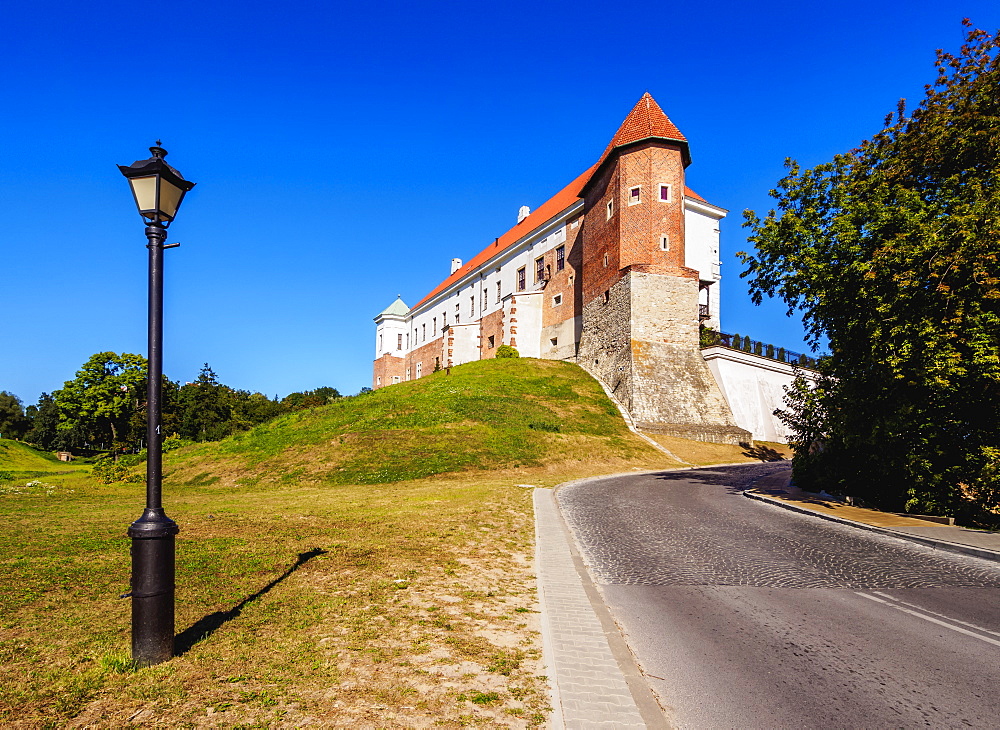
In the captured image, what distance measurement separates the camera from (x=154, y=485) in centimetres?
446

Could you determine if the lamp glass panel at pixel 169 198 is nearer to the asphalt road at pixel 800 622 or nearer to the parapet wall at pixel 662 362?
the asphalt road at pixel 800 622

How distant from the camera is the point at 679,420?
32.2 metres

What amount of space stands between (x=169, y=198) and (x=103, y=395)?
65.5m

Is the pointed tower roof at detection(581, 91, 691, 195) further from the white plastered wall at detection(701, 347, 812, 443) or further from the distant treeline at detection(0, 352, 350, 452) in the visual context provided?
the distant treeline at detection(0, 352, 350, 452)

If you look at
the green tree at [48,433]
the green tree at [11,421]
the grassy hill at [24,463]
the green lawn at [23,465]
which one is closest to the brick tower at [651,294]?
the green lawn at [23,465]

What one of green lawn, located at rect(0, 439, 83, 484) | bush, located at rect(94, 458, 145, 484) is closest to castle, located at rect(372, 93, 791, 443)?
bush, located at rect(94, 458, 145, 484)

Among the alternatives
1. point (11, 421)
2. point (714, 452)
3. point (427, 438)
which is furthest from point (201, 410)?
point (714, 452)

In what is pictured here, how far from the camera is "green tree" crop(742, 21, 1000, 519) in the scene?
11000 millimetres

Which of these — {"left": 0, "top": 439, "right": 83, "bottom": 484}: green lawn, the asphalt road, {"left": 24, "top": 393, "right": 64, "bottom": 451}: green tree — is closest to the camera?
the asphalt road

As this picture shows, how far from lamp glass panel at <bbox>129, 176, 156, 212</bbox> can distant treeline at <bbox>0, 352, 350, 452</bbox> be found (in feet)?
171

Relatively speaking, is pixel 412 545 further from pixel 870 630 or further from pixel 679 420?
pixel 679 420

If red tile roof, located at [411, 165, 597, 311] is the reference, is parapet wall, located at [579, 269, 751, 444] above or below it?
below

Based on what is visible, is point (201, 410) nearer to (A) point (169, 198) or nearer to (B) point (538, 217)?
(B) point (538, 217)

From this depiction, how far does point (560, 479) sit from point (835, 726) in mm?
17195
